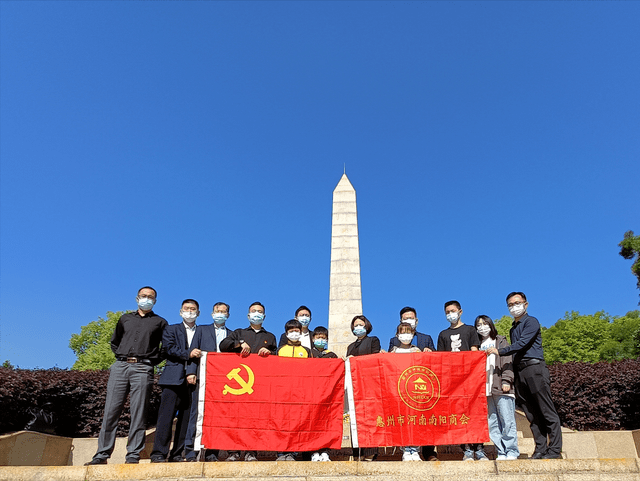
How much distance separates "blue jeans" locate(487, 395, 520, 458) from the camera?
210 inches

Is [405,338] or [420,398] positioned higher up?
[405,338]

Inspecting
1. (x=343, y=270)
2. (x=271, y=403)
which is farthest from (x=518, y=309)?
(x=343, y=270)

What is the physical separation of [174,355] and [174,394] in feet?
1.44

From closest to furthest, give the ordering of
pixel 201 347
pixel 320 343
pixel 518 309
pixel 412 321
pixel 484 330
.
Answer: pixel 518 309
pixel 201 347
pixel 484 330
pixel 412 321
pixel 320 343

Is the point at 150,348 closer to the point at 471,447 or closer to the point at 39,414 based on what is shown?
the point at 471,447

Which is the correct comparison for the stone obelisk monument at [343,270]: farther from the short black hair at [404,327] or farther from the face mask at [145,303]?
the face mask at [145,303]

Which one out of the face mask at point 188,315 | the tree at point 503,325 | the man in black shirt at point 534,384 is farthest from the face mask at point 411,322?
→ the tree at point 503,325

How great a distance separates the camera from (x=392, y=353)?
5555mm

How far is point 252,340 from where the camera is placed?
6.08 m

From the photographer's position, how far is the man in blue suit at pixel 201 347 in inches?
215

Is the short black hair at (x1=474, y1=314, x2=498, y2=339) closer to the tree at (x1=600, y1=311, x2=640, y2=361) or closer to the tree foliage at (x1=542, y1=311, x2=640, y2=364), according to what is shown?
the tree at (x1=600, y1=311, x2=640, y2=361)

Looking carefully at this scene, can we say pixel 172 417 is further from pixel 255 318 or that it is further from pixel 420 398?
pixel 420 398

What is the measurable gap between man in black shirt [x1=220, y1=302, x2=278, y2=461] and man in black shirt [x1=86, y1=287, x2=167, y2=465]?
832 millimetres

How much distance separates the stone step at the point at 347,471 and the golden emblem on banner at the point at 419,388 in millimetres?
803
